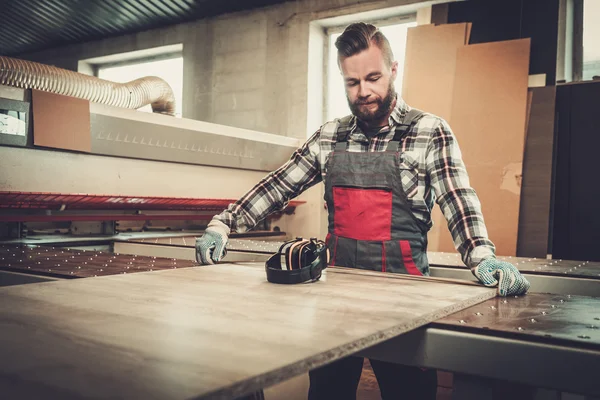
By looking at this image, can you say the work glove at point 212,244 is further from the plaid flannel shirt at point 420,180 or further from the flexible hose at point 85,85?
the flexible hose at point 85,85

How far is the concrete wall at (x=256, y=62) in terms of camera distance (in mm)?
4941

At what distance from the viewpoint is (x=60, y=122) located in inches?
110

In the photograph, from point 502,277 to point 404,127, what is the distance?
2.06 feet

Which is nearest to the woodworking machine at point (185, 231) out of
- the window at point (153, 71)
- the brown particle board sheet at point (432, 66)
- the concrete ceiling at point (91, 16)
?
the brown particle board sheet at point (432, 66)

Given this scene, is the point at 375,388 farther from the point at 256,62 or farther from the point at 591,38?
the point at 256,62

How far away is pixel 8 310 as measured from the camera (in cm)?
100

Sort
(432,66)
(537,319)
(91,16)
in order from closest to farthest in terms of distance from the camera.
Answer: (537,319), (432,66), (91,16)

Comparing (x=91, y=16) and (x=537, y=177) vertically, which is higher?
(x=91, y=16)

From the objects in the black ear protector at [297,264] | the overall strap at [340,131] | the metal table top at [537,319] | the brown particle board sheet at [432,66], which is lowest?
the metal table top at [537,319]

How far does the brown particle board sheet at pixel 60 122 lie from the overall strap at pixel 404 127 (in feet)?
6.22

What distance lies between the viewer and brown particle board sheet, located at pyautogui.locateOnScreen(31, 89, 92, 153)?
8.87ft

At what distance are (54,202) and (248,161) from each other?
168 centimetres

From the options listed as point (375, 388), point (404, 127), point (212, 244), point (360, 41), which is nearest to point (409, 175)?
point (404, 127)

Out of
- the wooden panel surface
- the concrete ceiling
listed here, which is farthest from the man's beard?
the concrete ceiling
